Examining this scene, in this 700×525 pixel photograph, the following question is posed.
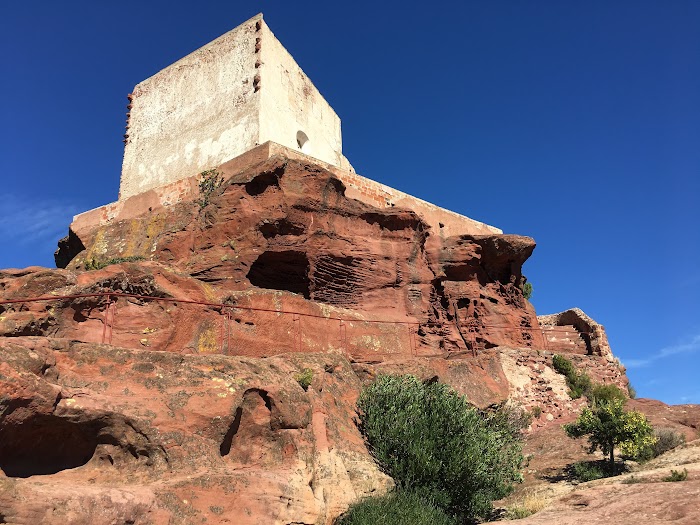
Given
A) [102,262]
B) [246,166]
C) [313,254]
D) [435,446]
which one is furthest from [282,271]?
[435,446]

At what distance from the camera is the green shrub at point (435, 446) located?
33.8ft

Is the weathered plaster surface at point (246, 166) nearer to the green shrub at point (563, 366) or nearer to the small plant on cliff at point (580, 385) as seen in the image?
the green shrub at point (563, 366)

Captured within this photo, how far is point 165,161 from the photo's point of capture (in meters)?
21.2

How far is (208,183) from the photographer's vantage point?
17.6 metres

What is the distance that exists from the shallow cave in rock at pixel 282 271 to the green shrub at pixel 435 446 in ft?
14.8

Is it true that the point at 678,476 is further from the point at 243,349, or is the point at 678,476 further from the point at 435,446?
the point at 243,349

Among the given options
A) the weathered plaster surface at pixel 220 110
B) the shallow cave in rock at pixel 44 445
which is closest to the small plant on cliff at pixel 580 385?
the weathered plaster surface at pixel 220 110

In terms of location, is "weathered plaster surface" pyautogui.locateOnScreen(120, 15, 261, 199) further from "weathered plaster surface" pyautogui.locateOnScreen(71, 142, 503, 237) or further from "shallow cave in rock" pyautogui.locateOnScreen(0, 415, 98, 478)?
"shallow cave in rock" pyautogui.locateOnScreen(0, 415, 98, 478)

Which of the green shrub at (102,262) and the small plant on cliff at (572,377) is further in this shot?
the small plant on cliff at (572,377)

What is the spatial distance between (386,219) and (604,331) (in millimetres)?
12476

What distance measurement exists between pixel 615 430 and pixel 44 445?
12.5 meters

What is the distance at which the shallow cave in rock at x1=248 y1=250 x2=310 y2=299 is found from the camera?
15.0 m

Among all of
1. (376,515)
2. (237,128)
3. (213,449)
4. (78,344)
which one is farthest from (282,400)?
(237,128)

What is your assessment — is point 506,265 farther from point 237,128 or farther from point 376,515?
point 376,515
